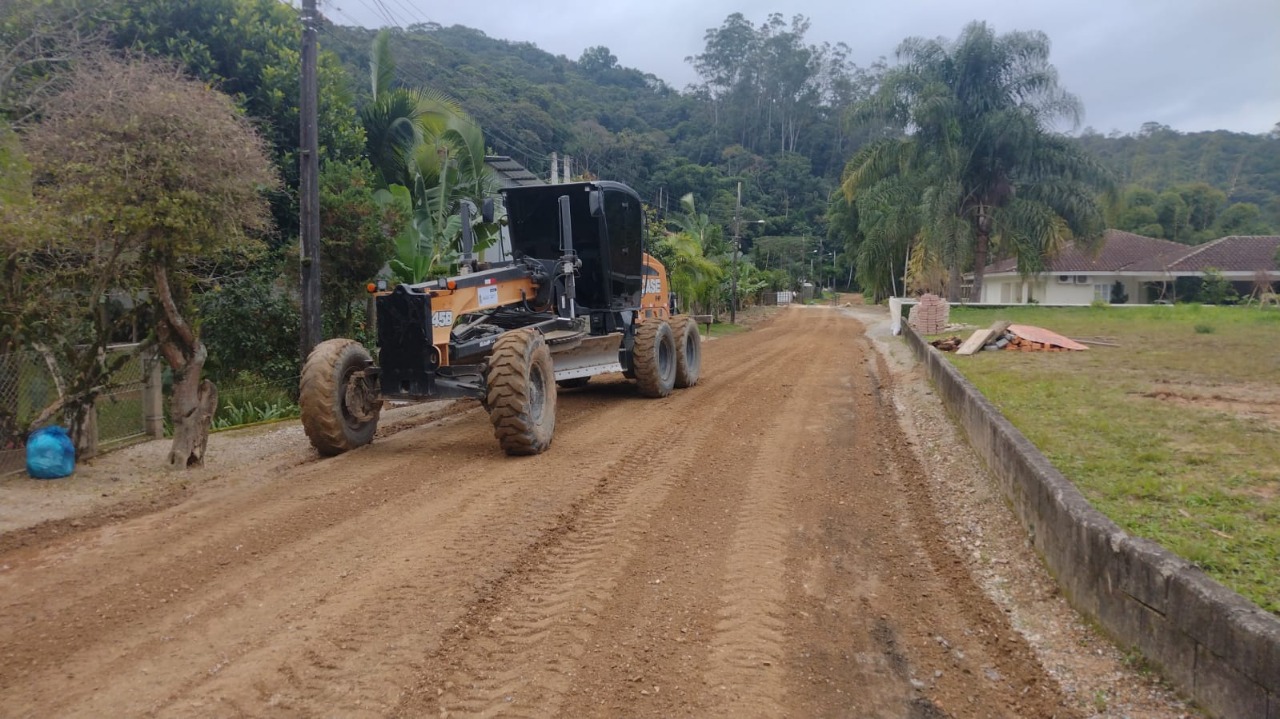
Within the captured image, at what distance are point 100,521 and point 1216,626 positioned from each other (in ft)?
23.0

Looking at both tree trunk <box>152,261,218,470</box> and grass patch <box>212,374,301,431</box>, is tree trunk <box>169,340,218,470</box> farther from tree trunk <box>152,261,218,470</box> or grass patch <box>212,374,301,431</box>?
grass patch <box>212,374,301,431</box>

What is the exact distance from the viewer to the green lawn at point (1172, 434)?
5020mm

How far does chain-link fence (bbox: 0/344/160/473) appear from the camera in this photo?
781 centimetres

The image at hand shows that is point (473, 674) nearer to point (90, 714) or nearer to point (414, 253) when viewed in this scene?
point (90, 714)

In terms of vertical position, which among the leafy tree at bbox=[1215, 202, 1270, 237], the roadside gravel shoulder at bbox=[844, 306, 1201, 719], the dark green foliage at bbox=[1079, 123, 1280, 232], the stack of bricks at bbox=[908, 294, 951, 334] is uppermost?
the dark green foliage at bbox=[1079, 123, 1280, 232]

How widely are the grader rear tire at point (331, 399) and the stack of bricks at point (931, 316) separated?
65.8 ft

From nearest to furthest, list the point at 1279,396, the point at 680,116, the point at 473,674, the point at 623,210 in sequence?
1. the point at 473,674
2. the point at 1279,396
3. the point at 623,210
4. the point at 680,116

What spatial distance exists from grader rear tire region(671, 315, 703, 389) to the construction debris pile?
250 inches

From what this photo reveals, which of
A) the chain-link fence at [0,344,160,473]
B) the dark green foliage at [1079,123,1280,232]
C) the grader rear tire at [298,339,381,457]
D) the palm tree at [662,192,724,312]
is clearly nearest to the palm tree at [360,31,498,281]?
the chain-link fence at [0,344,160,473]

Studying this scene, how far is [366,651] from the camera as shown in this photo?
4.05 m

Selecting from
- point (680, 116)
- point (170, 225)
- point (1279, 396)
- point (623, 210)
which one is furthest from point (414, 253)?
point (680, 116)

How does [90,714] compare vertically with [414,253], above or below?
below

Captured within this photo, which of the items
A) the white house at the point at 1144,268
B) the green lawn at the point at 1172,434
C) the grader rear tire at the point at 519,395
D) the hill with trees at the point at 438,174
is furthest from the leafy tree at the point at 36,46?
the white house at the point at 1144,268

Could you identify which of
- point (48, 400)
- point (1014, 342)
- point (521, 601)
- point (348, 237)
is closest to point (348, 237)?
point (348, 237)
